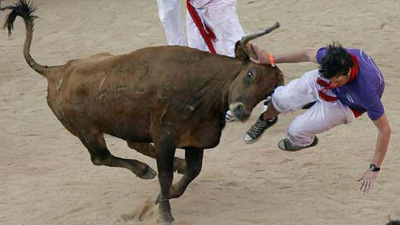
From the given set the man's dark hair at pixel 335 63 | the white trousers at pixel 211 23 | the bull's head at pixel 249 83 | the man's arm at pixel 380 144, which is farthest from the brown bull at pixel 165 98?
the white trousers at pixel 211 23

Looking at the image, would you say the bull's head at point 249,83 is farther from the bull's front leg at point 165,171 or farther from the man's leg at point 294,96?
the bull's front leg at point 165,171

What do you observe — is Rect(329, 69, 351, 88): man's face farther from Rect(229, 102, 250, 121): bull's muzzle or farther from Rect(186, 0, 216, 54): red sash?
Rect(186, 0, 216, 54): red sash

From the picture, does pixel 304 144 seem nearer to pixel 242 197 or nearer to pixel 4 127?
pixel 242 197

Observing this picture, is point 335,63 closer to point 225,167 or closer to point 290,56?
point 290,56

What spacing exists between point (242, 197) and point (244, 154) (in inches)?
42.8

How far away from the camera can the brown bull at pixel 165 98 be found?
23.7ft

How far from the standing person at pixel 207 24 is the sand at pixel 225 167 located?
2.93 ft

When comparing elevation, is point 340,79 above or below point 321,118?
above

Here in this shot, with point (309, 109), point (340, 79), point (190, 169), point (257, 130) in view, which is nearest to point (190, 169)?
point (190, 169)

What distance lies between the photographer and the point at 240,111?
A: 705 cm

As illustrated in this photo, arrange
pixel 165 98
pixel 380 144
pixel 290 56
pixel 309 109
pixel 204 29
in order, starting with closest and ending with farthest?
pixel 380 144 → pixel 165 98 → pixel 290 56 → pixel 309 109 → pixel 204 29

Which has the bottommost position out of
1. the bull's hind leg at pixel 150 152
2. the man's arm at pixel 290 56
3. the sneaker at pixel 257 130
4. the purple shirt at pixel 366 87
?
the bull's hind leg at pixel 150 152

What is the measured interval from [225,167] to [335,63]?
2311 millimetres

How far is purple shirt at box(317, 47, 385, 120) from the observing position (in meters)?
7.09
